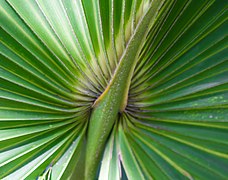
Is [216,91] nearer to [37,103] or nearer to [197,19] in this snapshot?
[197,19]

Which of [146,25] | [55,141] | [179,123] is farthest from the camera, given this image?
[55,141]

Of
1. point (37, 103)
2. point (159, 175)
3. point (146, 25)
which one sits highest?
point (146, 25)

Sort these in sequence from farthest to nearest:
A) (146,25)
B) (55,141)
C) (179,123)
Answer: (55,141), (179,123), (146,25)

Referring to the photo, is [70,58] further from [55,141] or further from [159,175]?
[159,175]

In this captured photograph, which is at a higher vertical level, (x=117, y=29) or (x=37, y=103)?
(x=117, y=29)

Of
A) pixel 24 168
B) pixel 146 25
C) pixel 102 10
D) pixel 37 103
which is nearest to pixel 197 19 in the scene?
pixel 146 25

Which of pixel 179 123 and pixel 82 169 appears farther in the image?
pixel 82 169

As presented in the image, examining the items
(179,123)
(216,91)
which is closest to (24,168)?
(179,123)
